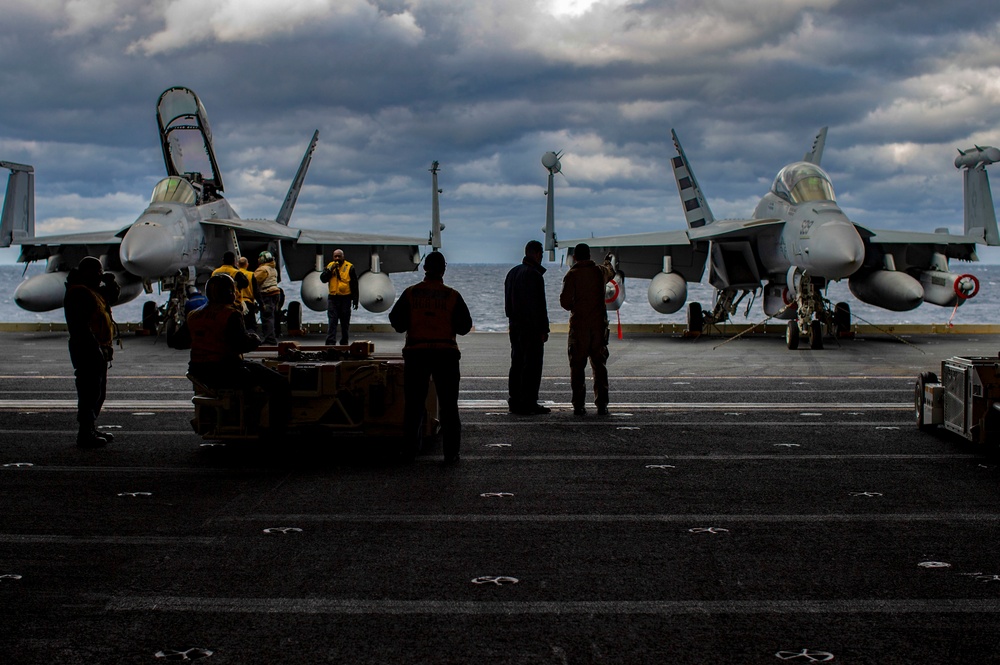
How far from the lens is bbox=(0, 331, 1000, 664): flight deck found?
142 inches

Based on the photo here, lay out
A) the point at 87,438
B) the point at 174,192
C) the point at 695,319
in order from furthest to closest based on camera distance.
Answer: the point at 695,319
the point at 174,192
the point at 87,438

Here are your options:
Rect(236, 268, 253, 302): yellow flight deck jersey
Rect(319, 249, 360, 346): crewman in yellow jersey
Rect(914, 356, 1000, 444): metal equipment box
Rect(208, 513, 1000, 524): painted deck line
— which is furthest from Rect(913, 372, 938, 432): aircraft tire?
Rect(319, 249, 360, 346): crewman in yellow jersey

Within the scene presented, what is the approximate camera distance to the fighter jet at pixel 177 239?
65.0 feet

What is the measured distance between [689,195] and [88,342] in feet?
74.3

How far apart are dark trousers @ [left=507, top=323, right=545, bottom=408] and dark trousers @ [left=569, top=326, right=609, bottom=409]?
0.39 metres

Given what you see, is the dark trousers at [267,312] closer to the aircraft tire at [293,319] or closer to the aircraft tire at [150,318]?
the aircraft tire at [293,319]

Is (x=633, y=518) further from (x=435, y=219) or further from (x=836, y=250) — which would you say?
(x=435, y=219)

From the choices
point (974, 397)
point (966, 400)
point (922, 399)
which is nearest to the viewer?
point (974, 397)

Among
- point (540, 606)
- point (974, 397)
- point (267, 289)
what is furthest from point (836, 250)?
point (540, 606)

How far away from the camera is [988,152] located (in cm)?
2631

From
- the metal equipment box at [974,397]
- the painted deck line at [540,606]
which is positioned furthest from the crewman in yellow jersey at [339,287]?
the painted deck line at [540,606]

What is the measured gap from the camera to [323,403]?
7.59 meters

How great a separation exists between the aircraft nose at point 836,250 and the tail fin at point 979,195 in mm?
10363

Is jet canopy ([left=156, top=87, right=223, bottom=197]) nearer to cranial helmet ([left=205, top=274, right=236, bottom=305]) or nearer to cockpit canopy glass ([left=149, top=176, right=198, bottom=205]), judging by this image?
cockpit canopy glass ([left=149, top=176, right=198, bottom=205])
